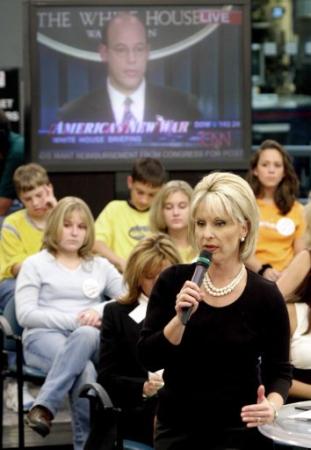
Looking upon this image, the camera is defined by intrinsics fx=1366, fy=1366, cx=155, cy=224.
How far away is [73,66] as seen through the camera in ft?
31.2

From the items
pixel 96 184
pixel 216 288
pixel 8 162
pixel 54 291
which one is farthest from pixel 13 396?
pixel 216 288

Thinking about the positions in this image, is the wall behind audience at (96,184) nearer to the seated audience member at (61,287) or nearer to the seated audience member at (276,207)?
the seated audience member at (276,207)

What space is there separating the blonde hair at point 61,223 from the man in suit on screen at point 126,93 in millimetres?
1626

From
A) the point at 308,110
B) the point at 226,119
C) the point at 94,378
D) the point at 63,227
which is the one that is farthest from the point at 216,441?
the point at 308,110

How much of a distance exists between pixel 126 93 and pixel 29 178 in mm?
1241

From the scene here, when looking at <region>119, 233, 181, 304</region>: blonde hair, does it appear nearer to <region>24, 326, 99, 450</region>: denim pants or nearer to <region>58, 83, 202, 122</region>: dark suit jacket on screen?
<region>24, 326, 99, 450</region>: denim pants

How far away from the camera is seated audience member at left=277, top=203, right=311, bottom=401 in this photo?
258 inches

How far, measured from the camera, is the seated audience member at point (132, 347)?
6621mm

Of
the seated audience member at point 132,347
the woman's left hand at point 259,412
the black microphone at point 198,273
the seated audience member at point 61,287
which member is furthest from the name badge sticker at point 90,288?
the black microphone at point 198,273

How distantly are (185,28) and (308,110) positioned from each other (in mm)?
2371

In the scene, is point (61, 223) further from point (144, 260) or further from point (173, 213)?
point (144, 260)

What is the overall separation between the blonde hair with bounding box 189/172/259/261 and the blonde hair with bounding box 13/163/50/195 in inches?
162

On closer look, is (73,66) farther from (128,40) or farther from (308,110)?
(308,110)

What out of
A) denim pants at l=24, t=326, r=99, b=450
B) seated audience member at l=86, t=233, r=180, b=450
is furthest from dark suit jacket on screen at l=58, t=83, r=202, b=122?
seated audience member at l=86, t=233, r=180, b=450
